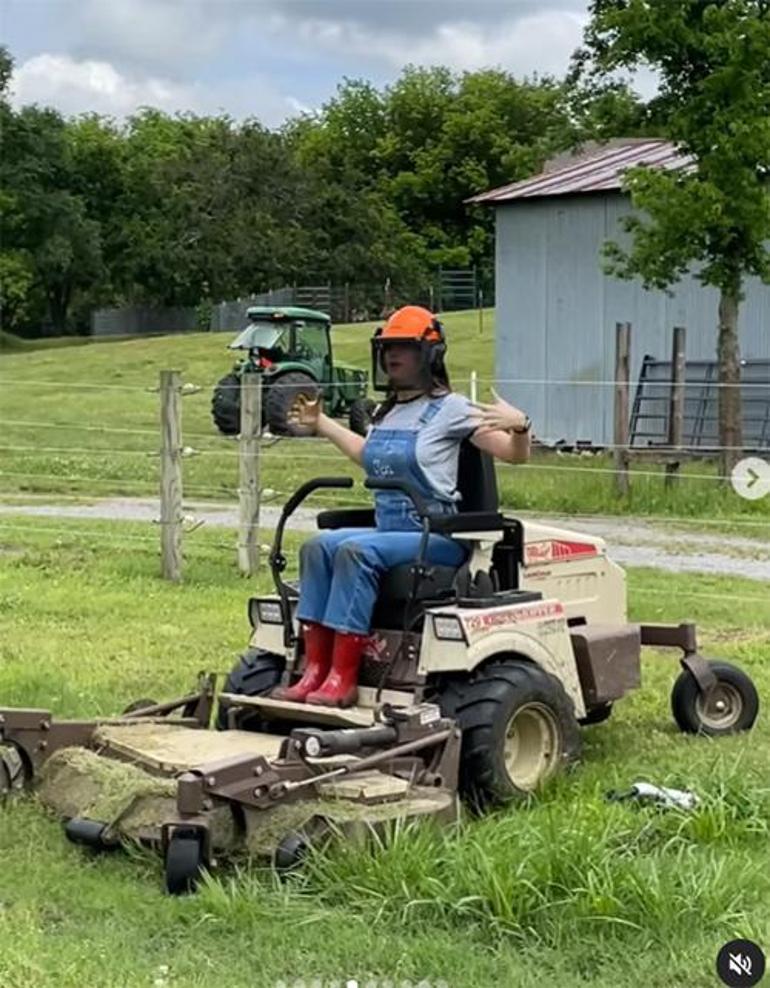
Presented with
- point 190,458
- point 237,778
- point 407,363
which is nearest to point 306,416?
point 407,363

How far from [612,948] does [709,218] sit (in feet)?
40.9

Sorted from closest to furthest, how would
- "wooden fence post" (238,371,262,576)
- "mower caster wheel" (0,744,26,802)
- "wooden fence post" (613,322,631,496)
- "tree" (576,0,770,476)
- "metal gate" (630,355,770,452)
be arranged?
"mower caster wheel" (0,744,26,802) → "wooden fence post" (238,371,262,576) → "wooden fence post" (613,322,631,496) → "tree" (576,0,770,476) → "metal gate" (630,355,770,452)

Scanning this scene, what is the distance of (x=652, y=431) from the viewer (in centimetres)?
2162

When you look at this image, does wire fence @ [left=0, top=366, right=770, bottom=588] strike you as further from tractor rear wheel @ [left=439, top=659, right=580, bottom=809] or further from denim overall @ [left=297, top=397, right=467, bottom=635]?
tractor rear wheel @ [left=439, top=659, right=580, bottom=809]

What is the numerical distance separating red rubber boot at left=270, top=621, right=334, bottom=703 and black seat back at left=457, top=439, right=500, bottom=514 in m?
0.68

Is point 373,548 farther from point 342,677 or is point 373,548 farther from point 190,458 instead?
point 190,458

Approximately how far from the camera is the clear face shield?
602 centimetres

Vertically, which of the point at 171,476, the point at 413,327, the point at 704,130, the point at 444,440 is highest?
the point at 704,130

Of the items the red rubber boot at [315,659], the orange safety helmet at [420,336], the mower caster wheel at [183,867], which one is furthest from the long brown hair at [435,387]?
the mower caster wheel at [183,867]

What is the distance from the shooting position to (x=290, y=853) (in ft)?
15.4

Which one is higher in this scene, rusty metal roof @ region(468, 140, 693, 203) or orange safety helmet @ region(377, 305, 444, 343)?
rusty metal roof @ region(468, 140, 693, 203)

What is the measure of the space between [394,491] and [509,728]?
3.12ft

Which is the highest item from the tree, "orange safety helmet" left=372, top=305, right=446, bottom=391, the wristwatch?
the tree

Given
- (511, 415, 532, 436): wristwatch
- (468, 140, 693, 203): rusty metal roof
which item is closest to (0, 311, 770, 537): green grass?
(468, 140, 693, 203): rusty metal roof
